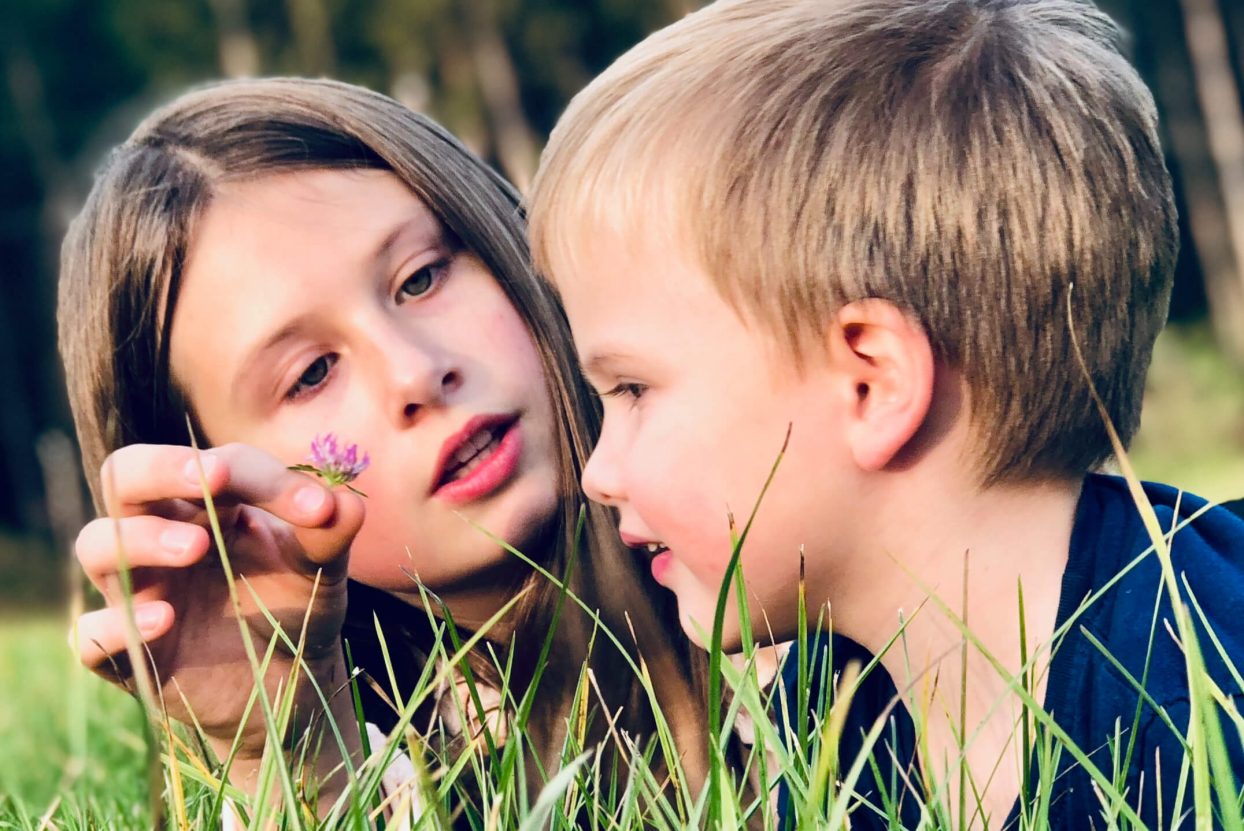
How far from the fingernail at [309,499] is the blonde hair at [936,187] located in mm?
463

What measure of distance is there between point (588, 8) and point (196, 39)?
4.88m

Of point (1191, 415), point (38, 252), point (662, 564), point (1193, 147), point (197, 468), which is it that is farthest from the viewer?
point (38, 252)

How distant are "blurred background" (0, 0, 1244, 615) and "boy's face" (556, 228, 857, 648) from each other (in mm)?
13765

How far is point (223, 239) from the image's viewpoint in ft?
6.68

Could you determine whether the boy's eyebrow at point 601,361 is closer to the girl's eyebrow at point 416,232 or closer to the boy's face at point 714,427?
the boy's face at point 714,427

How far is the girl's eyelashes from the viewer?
205 cm

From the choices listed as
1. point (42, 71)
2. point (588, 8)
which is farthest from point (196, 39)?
point (588, 8)

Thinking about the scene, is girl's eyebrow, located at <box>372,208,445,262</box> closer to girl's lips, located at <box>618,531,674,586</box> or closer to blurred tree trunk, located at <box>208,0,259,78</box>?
girl's lips, located at <box>618,531,674,586</box>

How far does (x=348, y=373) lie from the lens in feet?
6.40

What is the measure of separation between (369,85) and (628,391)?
1561 centimetres

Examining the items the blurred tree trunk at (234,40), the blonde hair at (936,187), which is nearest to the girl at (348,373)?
the blonde hair at (936,187)

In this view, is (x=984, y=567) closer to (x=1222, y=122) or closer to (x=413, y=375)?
(x=413, y=375)

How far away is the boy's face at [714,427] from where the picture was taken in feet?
5.19

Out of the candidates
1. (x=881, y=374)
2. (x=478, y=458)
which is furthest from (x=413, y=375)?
(x=881, y=374)
